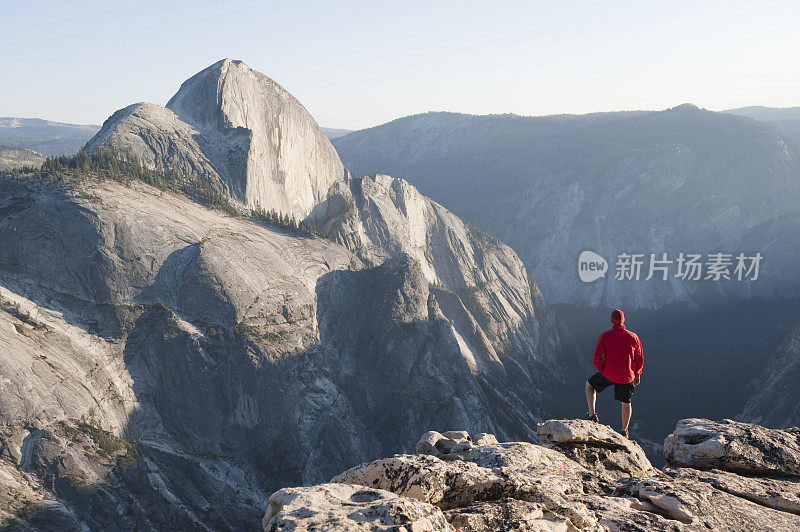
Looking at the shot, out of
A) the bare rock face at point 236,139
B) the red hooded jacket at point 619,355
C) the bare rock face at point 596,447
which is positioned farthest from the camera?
the bare rock face at point 236,139

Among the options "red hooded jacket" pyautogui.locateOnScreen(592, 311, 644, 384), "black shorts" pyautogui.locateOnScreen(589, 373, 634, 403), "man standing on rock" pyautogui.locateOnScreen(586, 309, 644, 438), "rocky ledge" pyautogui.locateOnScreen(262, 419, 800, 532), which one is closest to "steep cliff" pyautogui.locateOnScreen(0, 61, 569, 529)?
"rocky ledge" pyautogui.locateOnScreen(262, 419, 800, 532)

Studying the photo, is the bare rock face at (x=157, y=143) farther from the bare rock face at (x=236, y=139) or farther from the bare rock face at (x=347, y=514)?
the bare rock face at (x=347, y=514)

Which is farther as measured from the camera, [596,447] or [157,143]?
[157,143]

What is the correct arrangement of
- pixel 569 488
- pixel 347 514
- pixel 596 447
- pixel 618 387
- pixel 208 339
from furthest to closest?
pixel 208 339
pixel 618 387
pixel 596 447
pixel 569 488
pixel 347 514

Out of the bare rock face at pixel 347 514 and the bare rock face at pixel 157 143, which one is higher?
the bare rock face at pixel 157 143

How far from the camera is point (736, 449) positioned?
50.9 ft

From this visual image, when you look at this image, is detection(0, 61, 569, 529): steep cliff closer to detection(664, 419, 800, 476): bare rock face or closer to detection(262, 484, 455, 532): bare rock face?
detection(262, 484, 455, 532): bare rock face

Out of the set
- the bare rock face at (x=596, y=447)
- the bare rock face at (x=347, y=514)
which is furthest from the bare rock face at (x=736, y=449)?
the bare rock face at (x=347, y=514)

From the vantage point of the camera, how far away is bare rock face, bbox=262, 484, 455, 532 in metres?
9.05

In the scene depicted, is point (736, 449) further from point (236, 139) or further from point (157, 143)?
point (236, 139)

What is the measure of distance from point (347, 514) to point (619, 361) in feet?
39.4

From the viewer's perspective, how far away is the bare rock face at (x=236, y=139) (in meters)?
85.4

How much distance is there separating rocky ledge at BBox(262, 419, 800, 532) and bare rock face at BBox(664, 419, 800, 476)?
1.1 inches

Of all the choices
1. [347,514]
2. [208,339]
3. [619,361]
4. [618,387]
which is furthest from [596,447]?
[208,339]
